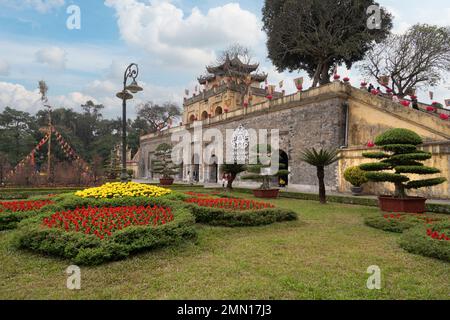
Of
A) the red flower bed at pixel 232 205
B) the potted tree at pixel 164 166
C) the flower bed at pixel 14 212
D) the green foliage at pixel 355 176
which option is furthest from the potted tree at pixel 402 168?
the potted tree at pixel 164 166

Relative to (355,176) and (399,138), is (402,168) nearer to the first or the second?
(399,138)

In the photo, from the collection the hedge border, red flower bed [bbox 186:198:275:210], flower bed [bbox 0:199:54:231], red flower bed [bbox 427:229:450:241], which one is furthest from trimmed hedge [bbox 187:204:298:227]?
the hedge border

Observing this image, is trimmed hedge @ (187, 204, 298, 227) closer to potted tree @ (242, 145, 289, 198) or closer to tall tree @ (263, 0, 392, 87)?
potted tree @ (242, 145, 289, 198)

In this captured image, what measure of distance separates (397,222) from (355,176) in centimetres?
813

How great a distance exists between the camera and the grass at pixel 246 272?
3.28 metres

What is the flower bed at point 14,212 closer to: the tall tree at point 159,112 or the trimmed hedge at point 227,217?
the trimmed hedge at point 227,217

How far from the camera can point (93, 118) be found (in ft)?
180

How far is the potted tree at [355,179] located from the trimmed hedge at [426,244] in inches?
355

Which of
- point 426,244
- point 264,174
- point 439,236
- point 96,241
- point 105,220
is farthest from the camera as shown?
point 264,174

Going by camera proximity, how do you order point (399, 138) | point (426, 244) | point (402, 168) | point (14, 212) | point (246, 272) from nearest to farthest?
point (246, 272)
point (426, 244)
point (14, 212)
point (402, 168)
point (399, 138)

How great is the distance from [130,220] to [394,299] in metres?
4.35

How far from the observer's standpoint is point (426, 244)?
4.77 meters

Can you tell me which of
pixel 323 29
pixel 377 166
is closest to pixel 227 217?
pixel 377 166
